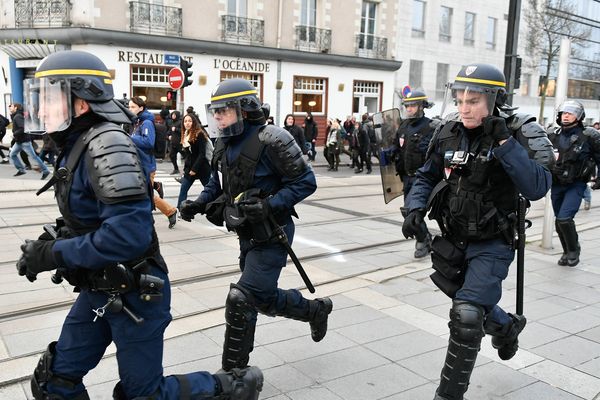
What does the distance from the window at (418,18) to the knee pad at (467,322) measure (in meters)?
28.4

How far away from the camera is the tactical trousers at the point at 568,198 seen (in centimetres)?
656

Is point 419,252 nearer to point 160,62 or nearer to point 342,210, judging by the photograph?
point 342,210

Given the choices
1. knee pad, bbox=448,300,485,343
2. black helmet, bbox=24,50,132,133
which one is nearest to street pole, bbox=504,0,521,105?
knee pad, bbox=448,300,485,343

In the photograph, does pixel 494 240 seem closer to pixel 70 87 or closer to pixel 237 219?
pixel 237 219

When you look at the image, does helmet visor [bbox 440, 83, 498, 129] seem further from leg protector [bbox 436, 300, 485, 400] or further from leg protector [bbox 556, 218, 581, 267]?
leg protector [bbox 556, 218, 581, 267]

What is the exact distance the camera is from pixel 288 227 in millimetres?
3807

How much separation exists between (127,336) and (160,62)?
20.0 m

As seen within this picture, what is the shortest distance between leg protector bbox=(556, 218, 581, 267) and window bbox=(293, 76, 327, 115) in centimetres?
1939

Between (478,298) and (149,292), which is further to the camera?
(478,298)

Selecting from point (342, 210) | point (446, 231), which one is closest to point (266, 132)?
point (446, 231)

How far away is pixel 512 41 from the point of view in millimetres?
8695

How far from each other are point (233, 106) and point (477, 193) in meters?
1.56

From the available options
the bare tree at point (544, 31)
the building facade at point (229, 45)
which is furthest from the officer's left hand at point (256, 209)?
the bare tree at point (544, 31)

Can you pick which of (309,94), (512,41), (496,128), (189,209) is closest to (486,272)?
(496,128)
